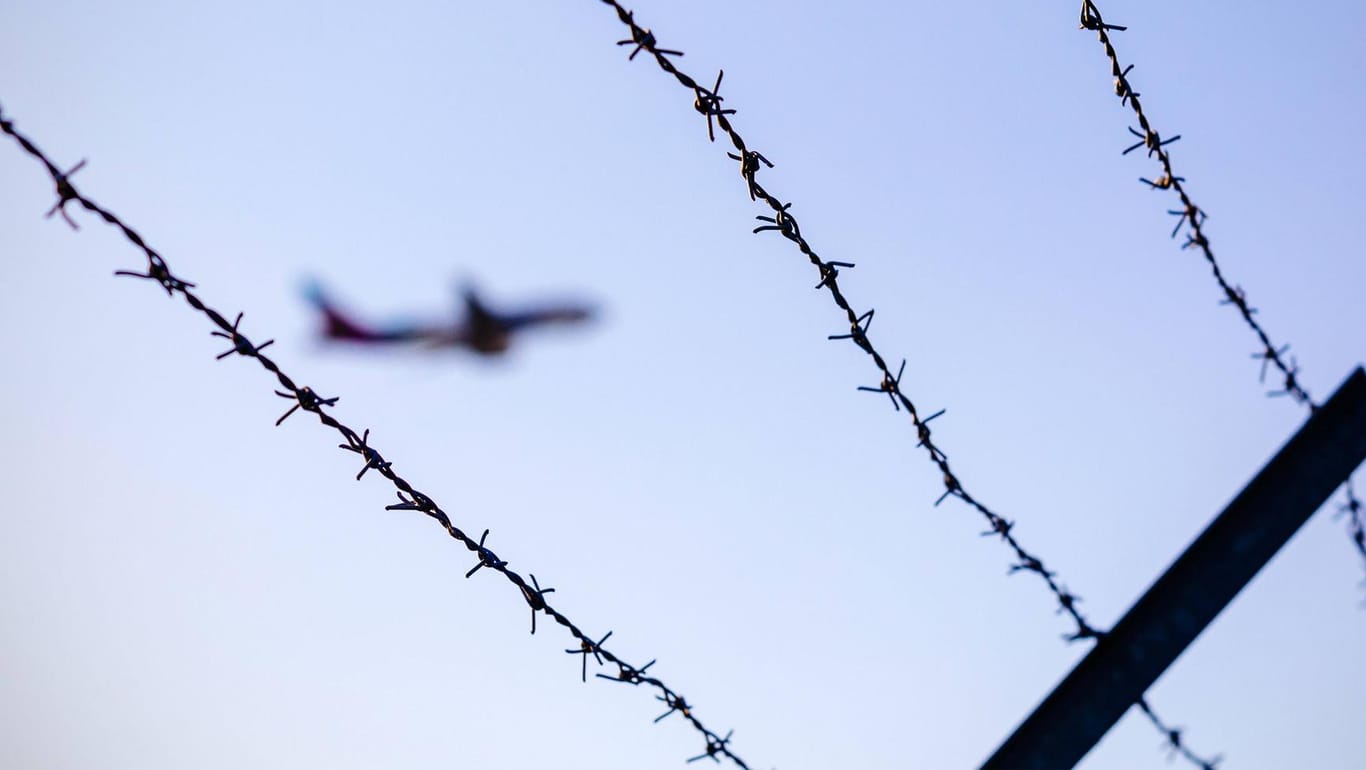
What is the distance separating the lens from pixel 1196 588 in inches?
71.9

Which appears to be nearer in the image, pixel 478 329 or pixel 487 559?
pixel 487 559

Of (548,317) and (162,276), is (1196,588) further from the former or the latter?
(548,317)

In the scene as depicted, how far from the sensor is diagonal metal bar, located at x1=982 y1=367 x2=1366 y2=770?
1.75m

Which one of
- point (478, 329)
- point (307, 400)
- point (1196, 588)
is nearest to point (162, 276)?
point (307, 400)

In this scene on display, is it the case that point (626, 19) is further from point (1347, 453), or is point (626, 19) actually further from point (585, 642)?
point (1347, 453)

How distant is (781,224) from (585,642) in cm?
91

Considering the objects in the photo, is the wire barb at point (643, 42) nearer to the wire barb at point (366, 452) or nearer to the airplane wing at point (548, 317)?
the wire barb at point (366, 452)

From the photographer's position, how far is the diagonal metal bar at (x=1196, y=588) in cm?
175

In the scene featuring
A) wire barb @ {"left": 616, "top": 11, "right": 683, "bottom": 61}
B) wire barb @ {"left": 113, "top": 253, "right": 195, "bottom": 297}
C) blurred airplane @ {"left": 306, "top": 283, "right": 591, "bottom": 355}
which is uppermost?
blurred airplane @ {"left": 306, "top": 283, "right": 591, "bottom": 355}

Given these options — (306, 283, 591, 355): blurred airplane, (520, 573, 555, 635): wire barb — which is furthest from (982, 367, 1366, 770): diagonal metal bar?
(306, 283, 591, 355): blurred airplane

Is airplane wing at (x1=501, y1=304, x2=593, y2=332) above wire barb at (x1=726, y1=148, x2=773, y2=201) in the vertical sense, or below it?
above

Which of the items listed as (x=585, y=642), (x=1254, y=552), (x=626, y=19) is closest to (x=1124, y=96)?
(x=1254, y=552)

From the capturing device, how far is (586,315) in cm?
722

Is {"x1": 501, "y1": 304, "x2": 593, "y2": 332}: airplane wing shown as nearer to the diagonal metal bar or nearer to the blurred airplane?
the blurred airplane
